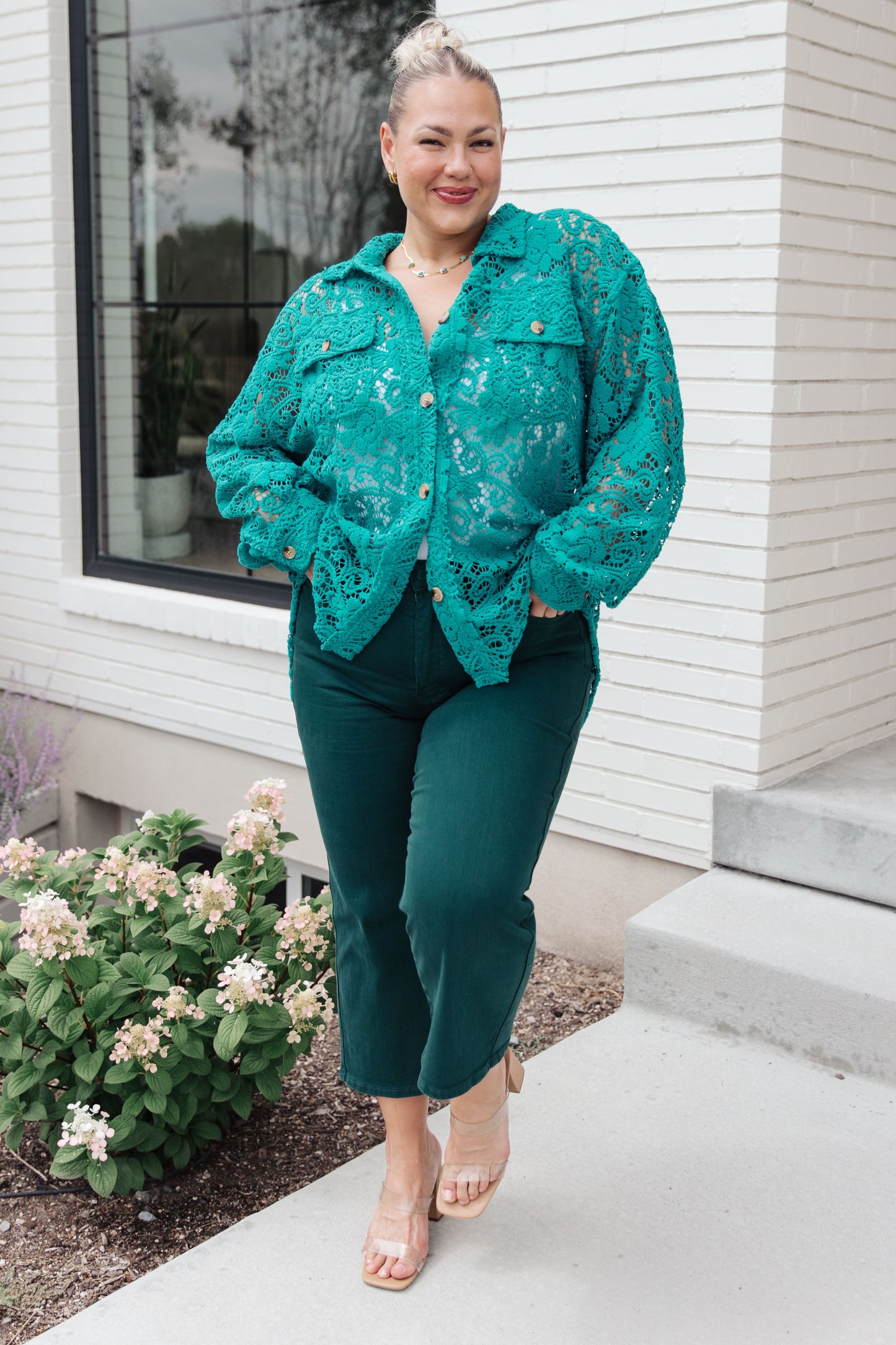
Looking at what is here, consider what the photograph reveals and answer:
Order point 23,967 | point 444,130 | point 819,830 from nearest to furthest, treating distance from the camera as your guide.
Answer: point 444,130 → point 23,967 → point 819,830

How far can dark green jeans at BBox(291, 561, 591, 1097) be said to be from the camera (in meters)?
1.89

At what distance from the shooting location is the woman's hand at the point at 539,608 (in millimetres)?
1947

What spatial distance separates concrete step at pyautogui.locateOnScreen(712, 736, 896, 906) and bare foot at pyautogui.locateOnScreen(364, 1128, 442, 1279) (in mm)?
1306

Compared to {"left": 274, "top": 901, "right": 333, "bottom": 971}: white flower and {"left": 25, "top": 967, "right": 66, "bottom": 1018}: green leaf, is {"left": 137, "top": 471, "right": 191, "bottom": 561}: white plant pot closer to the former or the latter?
{"left": 274, "top": 901, "right": 333, "bottom": 971}: white flower

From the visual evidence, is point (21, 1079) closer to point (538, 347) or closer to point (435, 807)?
point (435, 807)

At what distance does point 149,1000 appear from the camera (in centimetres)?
259

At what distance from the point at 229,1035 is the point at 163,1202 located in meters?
0.44

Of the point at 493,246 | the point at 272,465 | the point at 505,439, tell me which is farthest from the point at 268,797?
the point at 493,246

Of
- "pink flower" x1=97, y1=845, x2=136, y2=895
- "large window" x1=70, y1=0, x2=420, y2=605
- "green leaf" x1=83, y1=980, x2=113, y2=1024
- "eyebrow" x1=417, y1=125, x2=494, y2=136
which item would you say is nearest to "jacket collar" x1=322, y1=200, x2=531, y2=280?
"eyebrow" x1=417, y1=125, x2=494, y2=136

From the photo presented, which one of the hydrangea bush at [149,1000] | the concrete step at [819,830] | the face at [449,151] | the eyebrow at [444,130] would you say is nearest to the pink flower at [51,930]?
the hydrangea bush at [149,1000]

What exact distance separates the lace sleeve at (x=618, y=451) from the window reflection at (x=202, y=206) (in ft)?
9.49

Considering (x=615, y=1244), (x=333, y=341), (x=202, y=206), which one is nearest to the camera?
(x=333, y=341)

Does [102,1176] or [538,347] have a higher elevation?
[538,347]

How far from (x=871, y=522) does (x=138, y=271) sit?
9.93ft
